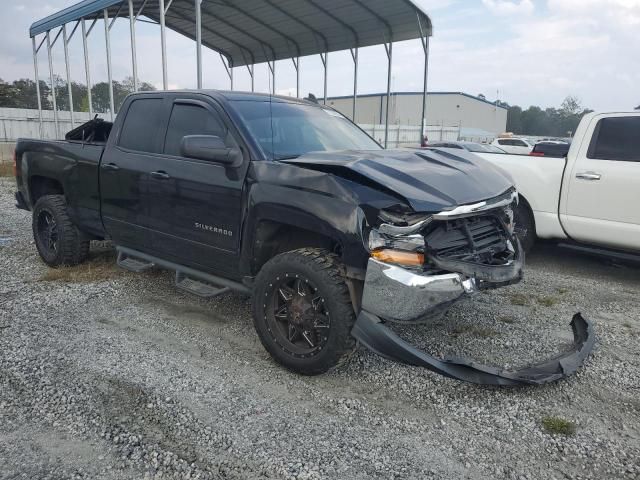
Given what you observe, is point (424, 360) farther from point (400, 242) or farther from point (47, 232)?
point (47, 232)

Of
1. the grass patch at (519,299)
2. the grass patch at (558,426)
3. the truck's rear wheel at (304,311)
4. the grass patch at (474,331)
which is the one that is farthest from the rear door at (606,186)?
the truck's rear wheel at (304,311)

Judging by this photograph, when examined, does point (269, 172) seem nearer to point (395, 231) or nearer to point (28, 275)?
point (395, 231)

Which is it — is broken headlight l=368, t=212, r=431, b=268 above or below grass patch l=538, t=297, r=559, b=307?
above

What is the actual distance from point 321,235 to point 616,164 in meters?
3.93

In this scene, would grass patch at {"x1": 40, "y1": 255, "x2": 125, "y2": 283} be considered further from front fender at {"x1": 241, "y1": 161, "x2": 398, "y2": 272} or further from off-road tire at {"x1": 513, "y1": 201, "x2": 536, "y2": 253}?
off-road tire at {"x1": 513, "y1": 201, "x2": 536, "y2": 253}

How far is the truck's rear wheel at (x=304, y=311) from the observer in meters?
3.10

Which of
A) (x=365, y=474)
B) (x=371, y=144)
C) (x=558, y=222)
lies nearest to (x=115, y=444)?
(x=365, y=474)

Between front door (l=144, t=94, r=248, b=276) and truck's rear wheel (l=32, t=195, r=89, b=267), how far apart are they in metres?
1.56

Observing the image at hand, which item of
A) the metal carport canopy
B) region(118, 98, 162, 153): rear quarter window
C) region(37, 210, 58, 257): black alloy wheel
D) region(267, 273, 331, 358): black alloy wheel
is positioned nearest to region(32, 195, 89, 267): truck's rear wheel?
region(37, 210, 58, 257): black alloy wheel

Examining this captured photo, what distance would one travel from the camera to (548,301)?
4.97m

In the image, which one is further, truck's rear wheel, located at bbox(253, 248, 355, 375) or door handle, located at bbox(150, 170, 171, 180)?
door handle, located at bbox(150, 170, 171, 180)

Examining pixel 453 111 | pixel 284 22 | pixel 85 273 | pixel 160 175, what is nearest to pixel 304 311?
pixel 160 175

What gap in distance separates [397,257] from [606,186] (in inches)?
149

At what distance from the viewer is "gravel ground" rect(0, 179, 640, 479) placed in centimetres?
251
